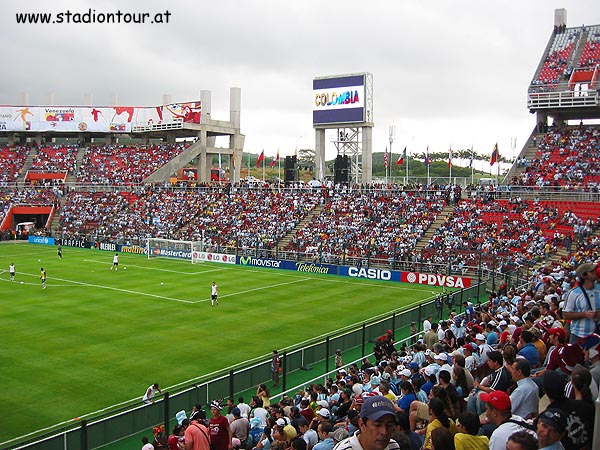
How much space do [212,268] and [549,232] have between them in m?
26.2

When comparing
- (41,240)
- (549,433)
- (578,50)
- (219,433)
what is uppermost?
(578,50)

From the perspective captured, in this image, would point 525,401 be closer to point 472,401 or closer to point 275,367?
point 472,401

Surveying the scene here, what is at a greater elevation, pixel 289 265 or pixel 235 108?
pixel 235 108

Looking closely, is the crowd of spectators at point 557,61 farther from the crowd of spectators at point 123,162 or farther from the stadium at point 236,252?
the crowd of spectators at point 123,162

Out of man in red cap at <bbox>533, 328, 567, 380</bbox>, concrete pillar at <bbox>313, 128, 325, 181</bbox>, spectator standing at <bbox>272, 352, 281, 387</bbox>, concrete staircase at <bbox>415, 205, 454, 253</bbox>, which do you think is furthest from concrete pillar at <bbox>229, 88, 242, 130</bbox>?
man in red cap at <bbox>533, 328, 567, 380</bbox>

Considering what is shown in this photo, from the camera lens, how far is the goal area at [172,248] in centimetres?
5275

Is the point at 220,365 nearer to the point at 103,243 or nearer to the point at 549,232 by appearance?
the point at 549,232

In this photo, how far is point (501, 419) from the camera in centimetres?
595


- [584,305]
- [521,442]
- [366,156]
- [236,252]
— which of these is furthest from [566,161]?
[521,442]

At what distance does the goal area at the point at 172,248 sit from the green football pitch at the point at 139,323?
443 cm

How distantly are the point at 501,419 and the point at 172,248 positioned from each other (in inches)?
1968

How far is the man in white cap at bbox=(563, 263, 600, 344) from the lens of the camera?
8500mm

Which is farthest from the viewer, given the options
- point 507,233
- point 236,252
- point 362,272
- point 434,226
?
point 236,252

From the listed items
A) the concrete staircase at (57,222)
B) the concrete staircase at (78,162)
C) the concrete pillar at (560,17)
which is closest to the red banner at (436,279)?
the concrete pillar at (560,17)
